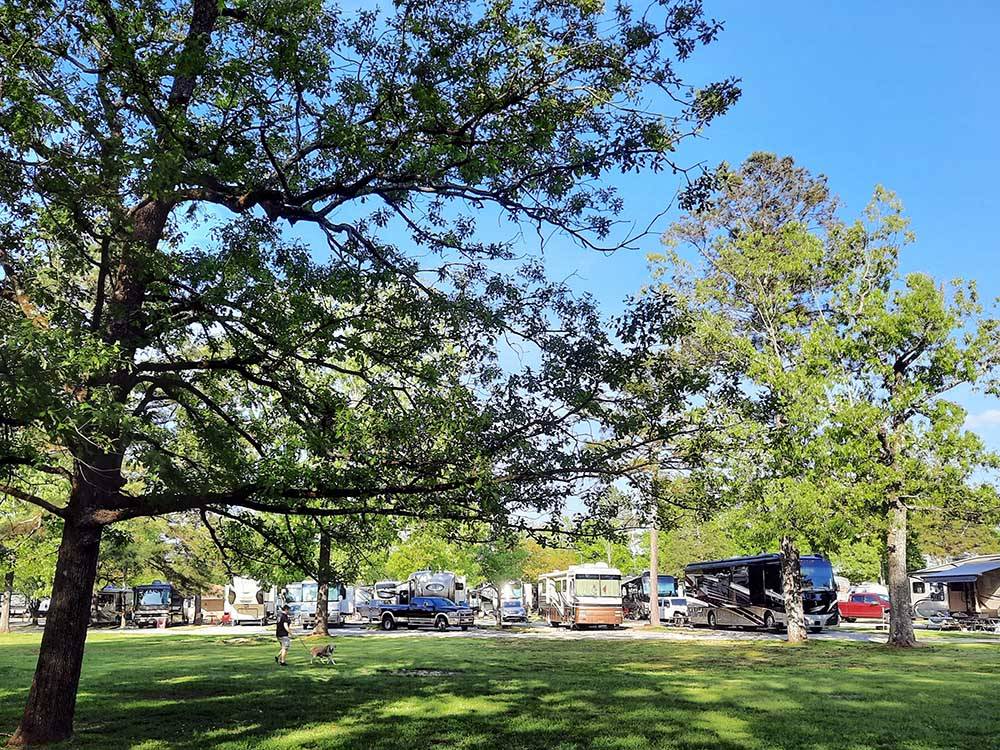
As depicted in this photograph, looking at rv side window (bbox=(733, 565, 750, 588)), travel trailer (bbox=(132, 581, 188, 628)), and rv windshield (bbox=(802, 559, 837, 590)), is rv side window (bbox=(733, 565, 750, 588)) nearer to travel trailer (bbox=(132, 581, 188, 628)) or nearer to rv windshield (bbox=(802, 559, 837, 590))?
rv windshield (bbox=(802, 559, 837, 590))

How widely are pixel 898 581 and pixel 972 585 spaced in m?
21.7

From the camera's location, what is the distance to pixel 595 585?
44.7m

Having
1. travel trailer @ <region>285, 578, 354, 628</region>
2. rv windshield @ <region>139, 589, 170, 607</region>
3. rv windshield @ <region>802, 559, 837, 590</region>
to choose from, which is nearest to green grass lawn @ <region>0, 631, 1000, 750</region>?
rv windshield @ <region>802, 559, 837, 590</region>

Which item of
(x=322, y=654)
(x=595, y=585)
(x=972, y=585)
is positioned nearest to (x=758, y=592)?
(x=595, y=585)

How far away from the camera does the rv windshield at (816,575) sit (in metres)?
39.5

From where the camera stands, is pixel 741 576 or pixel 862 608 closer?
pixel 741 576

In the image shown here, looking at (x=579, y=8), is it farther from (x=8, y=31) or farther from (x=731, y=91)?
(x=8, y=31)

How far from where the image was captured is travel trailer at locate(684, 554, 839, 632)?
37875mm

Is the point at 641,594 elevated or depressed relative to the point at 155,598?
elevated

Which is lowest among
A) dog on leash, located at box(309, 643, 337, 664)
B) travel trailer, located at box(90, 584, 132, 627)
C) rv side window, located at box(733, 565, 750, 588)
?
travel trailer, located at box(90, 584, 132, 627)

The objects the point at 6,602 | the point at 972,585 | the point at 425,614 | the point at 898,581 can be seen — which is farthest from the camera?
the point at 425,614

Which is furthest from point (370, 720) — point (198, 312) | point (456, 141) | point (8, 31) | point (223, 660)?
point (223, 660)

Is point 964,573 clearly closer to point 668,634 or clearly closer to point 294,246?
point 668,634

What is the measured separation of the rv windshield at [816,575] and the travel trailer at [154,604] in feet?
117
